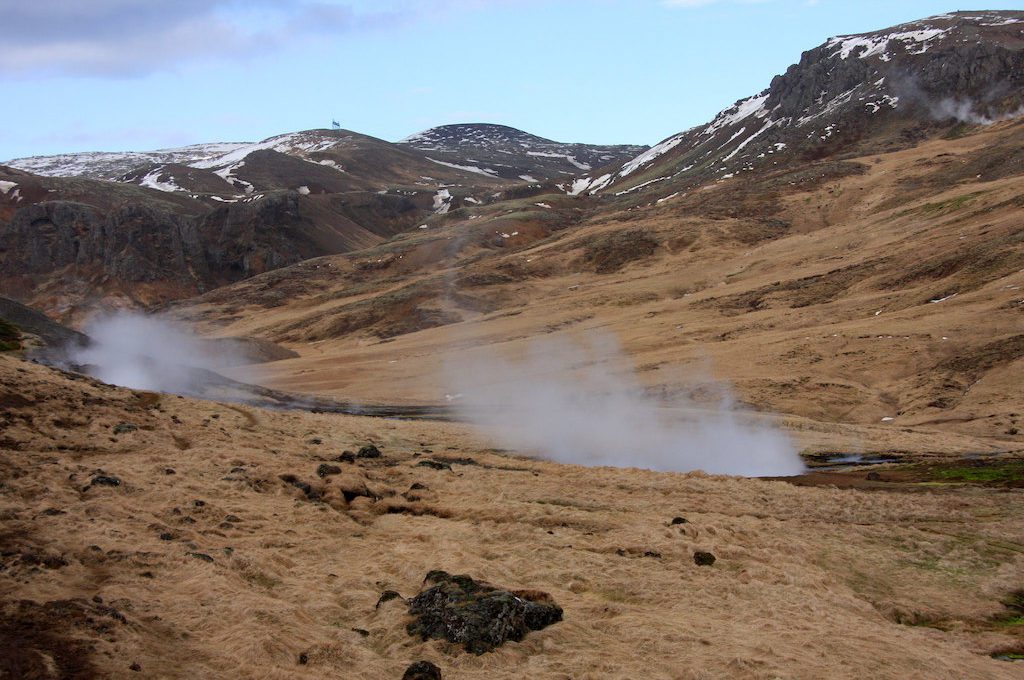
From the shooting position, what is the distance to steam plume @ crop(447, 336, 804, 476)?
28312mm

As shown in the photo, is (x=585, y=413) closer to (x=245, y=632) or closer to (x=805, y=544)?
(x=805, y=544)

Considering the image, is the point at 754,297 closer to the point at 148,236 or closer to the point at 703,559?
the point at 703,559

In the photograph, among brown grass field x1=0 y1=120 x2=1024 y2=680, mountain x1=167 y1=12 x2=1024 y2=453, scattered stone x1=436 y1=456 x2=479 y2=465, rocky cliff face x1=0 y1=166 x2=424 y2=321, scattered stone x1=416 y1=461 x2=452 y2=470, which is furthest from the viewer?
rocky cliff face x1=0 y1=166 x2=424 y2=321

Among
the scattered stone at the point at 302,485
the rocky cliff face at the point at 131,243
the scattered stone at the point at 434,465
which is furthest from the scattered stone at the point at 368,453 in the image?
the rocky cliff face at the point at 131,243

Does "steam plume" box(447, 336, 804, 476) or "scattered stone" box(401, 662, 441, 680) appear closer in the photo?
"scattered stone" box(401, 662, 441, 680)

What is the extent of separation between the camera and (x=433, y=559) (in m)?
14.8

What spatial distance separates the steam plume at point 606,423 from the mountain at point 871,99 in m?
65.5

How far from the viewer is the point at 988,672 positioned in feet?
38.2

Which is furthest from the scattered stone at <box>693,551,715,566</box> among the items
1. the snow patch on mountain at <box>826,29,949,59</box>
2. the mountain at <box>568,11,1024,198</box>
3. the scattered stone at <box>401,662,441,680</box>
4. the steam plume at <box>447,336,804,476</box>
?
the snow patch on mountain at <box>826,29,949,59</box>

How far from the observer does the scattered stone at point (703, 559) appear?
15430 millimetres

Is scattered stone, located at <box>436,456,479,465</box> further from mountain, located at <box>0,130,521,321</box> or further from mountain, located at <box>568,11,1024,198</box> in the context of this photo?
mountain, located at <box>568,11,1024,198</box>

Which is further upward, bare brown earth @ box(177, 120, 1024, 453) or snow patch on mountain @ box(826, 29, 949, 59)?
snow patch on mountain @ box(826, 29, 949, 59)

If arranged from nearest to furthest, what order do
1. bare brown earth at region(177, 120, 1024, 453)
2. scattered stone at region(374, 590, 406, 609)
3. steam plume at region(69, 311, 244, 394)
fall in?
1. scattered stone at region(374, 590, 406, 609)
2. bare brown earth at region(177, 120, 1024, 453)
3. steam plume at region(69, 311, 244, 394)

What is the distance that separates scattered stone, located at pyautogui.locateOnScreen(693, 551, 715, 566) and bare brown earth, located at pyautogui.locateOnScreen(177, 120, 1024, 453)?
1507 centimetres
